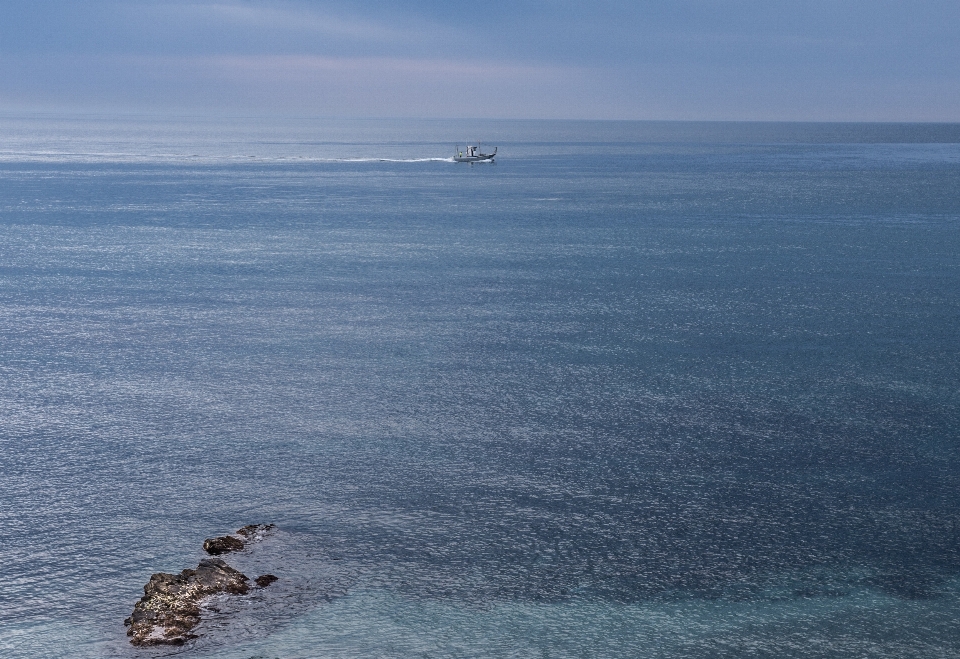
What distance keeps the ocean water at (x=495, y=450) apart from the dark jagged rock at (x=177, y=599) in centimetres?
66

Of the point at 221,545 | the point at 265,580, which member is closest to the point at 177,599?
the point at 265,580

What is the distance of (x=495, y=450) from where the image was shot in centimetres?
4297

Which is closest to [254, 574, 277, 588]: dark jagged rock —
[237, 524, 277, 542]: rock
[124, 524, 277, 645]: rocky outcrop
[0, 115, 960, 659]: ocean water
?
[124, 524, 277, 645]: rocky outcrop

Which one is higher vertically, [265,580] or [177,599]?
[177,599]

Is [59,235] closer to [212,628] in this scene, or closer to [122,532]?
[122,532]

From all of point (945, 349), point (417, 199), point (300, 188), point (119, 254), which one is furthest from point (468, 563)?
point (300, 188)

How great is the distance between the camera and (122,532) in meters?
35.9

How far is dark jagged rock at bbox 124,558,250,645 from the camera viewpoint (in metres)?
29.1

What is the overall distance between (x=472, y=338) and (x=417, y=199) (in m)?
83.0

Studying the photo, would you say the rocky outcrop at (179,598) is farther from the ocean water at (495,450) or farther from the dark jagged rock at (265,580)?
the ocean water at (495,450)

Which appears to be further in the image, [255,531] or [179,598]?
[255,531]

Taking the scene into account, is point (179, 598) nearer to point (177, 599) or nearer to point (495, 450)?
point (177, 599)

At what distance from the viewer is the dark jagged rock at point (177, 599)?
29.1 meters

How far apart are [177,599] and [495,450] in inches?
625
